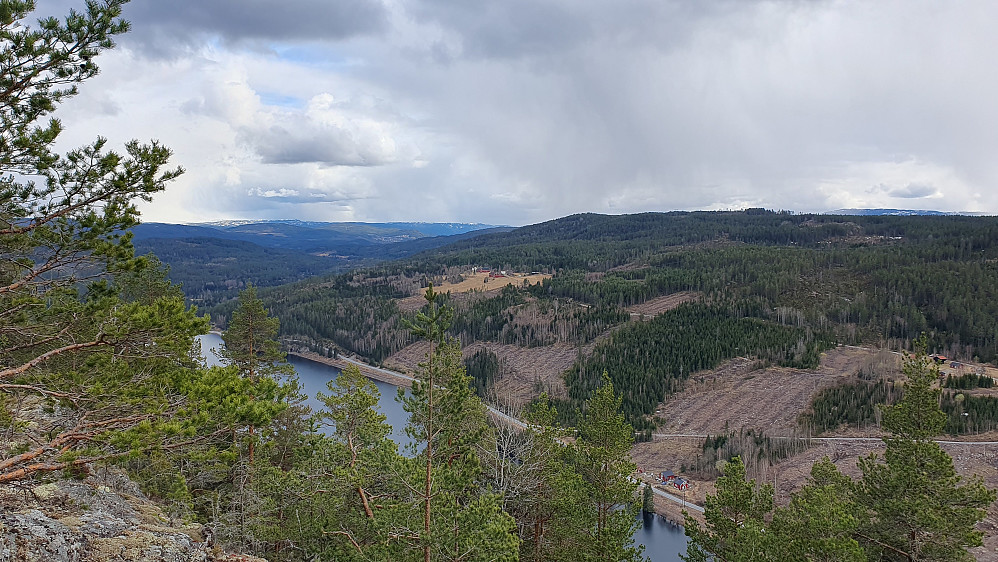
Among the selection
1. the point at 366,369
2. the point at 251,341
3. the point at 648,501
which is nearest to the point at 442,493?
the point at 251,341

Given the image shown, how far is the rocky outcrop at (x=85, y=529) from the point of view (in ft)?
26.1

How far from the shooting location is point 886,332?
10631 cm

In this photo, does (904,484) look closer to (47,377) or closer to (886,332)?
(47,377)

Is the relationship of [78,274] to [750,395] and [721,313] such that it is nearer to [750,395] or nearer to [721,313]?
[750,395]

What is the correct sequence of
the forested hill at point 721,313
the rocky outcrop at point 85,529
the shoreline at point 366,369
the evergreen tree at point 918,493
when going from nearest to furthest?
the rocky outcrop at point 85,529
the evergreen tree at point 918,493
the forested hill at point 721,313
the shoreline at point 366,369

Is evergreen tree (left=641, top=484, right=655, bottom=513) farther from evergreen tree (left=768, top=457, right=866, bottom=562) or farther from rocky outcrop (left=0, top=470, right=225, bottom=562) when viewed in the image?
rocky outcrop (left=0, top=470, right=225, bottom=562)

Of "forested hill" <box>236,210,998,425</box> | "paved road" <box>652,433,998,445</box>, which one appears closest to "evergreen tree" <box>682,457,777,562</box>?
"paved road" <box>652,433,998,445</box>

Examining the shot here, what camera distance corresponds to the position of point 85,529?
8.80 metres

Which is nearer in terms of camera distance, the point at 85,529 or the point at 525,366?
the point at 85,529

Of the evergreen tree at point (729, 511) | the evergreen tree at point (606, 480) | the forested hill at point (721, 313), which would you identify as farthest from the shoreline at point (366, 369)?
the evergreen tree at point (729, 511)

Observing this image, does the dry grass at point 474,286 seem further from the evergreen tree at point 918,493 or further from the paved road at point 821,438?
the evergreen tree at point 918,493

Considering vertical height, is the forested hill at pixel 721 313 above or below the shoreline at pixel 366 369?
above

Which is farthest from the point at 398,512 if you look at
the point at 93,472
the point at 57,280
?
the point at 57,280

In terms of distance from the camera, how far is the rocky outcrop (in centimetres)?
794
